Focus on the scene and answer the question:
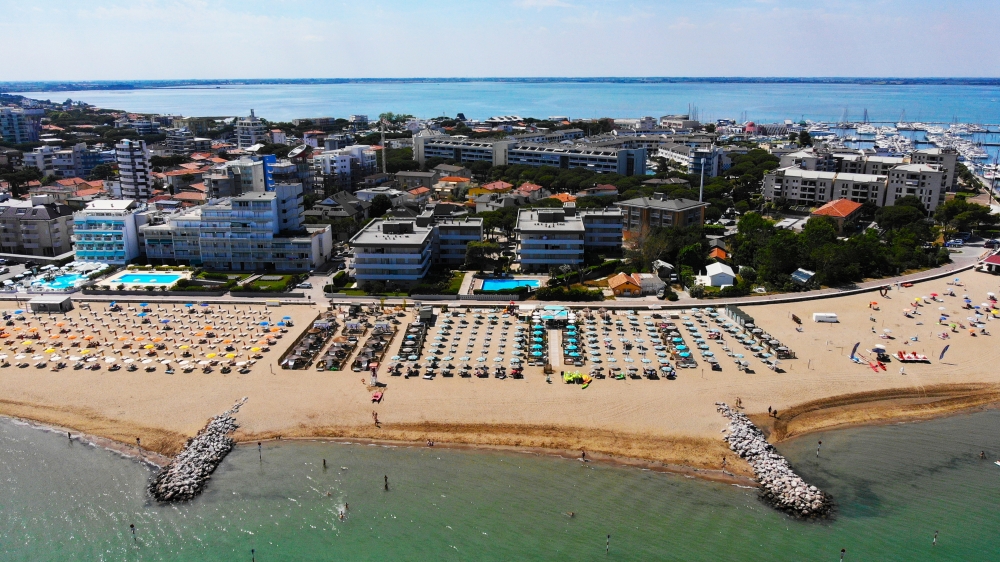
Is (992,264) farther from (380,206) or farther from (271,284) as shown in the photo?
(271,284)

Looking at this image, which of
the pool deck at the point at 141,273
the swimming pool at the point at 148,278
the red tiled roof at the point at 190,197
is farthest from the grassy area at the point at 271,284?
the red tiled roof at the point at 190,197

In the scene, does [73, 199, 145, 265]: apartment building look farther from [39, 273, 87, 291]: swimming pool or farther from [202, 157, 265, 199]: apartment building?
[202, 157, 265, 199]: apartment building

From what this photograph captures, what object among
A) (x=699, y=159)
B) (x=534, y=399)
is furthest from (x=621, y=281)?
(x=699, y=159)

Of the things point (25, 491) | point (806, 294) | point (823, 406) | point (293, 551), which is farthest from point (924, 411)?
point (25, 491)

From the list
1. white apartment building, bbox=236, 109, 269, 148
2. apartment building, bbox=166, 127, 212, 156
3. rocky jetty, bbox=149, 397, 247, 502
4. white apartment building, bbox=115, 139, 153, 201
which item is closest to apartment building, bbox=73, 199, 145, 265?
white apartment building, bbox=115, 139, 153, 201

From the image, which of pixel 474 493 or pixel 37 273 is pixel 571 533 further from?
pixel 37 273
